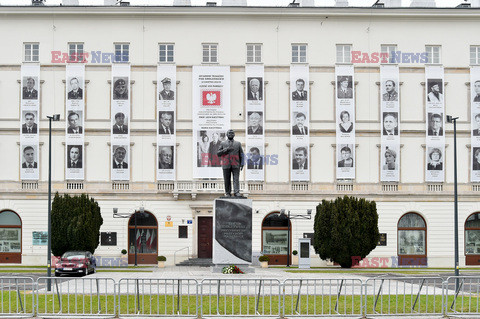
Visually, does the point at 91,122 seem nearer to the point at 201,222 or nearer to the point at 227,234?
the point at 201,222

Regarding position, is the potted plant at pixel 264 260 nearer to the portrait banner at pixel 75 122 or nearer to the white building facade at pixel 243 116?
the white building facade at pixel 243 116

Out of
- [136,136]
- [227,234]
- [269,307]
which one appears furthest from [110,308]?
[136,136]

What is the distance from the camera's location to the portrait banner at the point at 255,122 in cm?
5547

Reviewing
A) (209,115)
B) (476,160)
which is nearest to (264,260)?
(209,115)

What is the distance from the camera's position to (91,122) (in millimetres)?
55781

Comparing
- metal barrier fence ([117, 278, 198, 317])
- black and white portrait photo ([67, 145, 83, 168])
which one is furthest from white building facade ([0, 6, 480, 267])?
metal barrier fence ([117, 278, 198, 317])

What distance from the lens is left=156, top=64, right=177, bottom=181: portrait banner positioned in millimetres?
55375

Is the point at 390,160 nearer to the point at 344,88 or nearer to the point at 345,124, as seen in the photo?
the point at 345,124

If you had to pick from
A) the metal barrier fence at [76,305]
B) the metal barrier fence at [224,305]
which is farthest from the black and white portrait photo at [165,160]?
the metal barrier fence at [76,305]

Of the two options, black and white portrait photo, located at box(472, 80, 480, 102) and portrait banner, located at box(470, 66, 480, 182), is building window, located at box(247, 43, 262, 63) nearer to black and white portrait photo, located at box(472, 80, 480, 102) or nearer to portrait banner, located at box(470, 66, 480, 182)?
portrait banner, located at box(470, 66, 480, 182)

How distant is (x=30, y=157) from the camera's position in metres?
55.2

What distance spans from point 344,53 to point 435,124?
365 inches

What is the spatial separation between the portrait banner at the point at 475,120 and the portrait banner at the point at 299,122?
43.5 feet

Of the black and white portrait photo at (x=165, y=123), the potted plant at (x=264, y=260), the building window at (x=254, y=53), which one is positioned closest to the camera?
the potted plant at (x=264, y=260)
